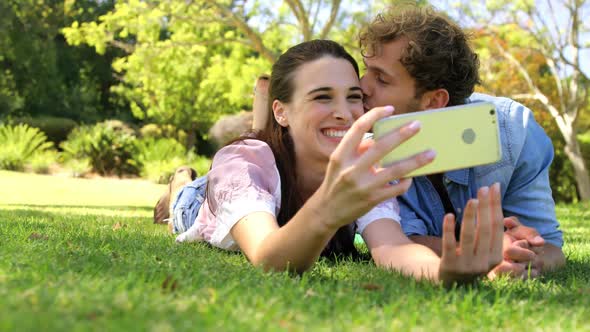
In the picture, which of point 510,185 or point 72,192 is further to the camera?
point 72,192

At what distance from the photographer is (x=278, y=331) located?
5.89ft

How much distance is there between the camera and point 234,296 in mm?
2223

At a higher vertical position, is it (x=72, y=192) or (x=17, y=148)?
(x=17, y=148)

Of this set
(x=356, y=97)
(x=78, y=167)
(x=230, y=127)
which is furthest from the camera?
(x=230, y=127)

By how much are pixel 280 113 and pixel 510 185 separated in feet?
4.83

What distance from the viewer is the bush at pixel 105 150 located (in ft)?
64.7

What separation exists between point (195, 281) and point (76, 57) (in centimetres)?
3116

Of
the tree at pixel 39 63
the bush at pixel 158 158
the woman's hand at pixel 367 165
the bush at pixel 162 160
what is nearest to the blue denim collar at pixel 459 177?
the woman's hand at pixel 367 165

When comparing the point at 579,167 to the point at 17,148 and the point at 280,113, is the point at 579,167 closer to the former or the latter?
the point at 280,113

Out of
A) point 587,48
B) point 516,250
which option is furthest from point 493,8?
point 516,250

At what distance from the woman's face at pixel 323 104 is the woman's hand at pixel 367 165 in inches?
47.4

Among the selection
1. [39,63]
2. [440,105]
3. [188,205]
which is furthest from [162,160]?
[440,105]

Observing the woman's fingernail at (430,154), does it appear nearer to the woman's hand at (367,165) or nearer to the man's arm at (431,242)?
the woman's hand at (367,165)

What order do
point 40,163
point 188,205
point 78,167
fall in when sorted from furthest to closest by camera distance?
point 78,167 → point 40,163 → point 188,205
